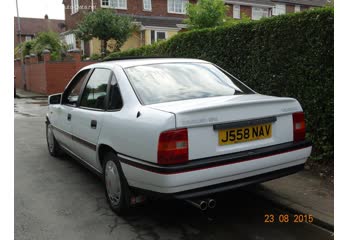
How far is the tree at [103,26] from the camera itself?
25812 millimetres

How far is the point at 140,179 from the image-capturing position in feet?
11.0

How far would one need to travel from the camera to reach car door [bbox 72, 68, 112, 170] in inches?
166

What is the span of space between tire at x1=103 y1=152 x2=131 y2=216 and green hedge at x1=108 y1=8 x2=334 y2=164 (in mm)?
3018

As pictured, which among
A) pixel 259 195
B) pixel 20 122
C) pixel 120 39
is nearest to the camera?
pixel 259 195

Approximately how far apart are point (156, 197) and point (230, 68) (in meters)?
4.19

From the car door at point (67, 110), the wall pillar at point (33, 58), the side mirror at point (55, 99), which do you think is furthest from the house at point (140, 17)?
the car door at point (67, 110)

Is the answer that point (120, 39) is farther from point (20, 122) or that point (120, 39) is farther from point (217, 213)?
point (217, 213)

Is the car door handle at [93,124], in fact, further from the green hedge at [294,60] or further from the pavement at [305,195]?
the green hedge at [294,60]

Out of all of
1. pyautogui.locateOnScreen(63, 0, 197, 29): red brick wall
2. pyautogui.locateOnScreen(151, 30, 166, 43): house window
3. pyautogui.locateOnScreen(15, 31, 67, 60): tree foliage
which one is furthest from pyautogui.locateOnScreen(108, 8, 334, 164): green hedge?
pyautogui.locateOnScreen(63, 0, 197, 29): red brick wall

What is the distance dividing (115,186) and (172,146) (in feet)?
3.70

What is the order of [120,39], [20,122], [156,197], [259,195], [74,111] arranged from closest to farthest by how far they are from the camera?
[156,197]
[259,195]
[74,111]
[20,122]
[120,39]

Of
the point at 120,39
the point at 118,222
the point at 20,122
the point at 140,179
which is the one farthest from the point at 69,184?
the point at 120,39

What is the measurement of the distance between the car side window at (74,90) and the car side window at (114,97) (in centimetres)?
115

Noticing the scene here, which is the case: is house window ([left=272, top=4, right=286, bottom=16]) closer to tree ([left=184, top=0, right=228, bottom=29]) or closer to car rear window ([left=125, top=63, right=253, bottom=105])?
tree ([left=184, top=0, right=228, bottom=29])
